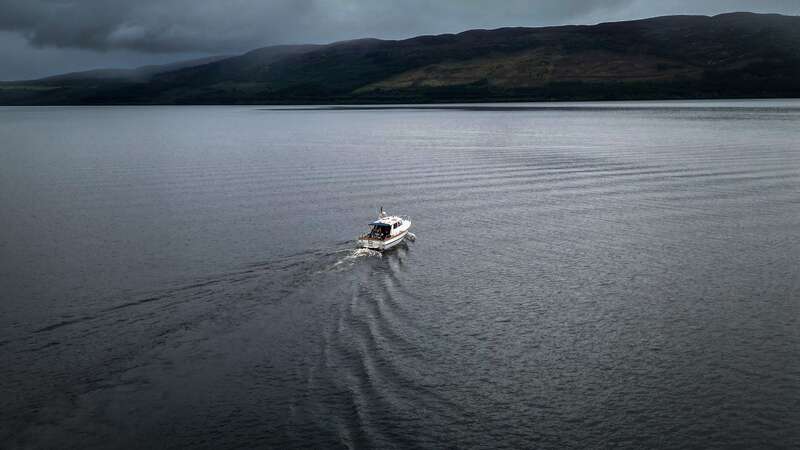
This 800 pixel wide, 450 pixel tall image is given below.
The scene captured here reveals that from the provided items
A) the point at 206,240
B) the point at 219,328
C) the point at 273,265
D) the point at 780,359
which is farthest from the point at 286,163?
the point at 780,359

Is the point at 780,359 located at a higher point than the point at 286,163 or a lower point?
lower

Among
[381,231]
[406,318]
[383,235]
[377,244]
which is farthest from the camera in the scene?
[381,231]

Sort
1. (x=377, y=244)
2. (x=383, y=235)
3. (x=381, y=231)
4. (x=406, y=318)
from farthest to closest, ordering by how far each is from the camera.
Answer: (x=381, y=231) → (x=383, y=235) → (x=377, y=244) → (x=406, y=318)

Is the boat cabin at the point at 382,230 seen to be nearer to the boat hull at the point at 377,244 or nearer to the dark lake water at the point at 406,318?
the boat hull at the point at 377,244

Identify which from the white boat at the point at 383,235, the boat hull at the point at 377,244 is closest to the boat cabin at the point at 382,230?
the white boat at the point at 383,235

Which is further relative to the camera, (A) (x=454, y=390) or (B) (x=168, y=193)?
(B) (x=168, y=193)

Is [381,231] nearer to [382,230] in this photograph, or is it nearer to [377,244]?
[382,230]

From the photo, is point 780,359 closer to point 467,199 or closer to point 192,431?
point 192,431

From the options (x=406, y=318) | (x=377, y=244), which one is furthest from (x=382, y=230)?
(x=406, y=318)
